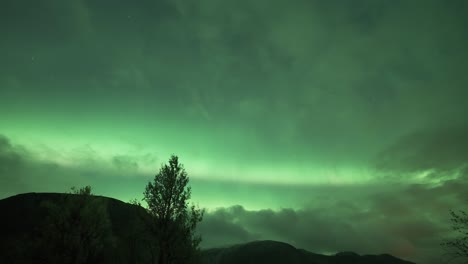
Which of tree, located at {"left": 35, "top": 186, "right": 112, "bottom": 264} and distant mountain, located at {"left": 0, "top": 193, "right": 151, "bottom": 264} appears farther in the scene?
tree, located at {"left": 35, "top": 186, "right": 112, "bottom": 264}

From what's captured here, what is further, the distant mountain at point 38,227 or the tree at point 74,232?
the tree at point 74,232

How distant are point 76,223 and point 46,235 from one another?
2969 millimetres

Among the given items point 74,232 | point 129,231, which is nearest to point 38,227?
point 74,232

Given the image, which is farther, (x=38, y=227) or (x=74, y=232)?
(x=38, y=227)

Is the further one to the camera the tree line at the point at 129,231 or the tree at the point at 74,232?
the tree at the point at 74,232

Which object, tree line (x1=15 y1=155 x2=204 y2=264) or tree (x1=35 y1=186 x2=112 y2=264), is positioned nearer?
tree line (x1=15 y1=155 x2=204 y2=264)

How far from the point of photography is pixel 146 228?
2714 cm

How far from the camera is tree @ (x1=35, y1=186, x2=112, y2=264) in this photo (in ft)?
109

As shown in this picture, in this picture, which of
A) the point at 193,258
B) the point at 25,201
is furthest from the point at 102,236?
the point at 25,201

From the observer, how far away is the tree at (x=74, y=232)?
33.2 metres

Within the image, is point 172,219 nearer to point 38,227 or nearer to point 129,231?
point 129,231

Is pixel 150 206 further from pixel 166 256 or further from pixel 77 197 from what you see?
pixel 77 197

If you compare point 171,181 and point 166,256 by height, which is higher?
point 171,181

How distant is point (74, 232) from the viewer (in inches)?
1345
